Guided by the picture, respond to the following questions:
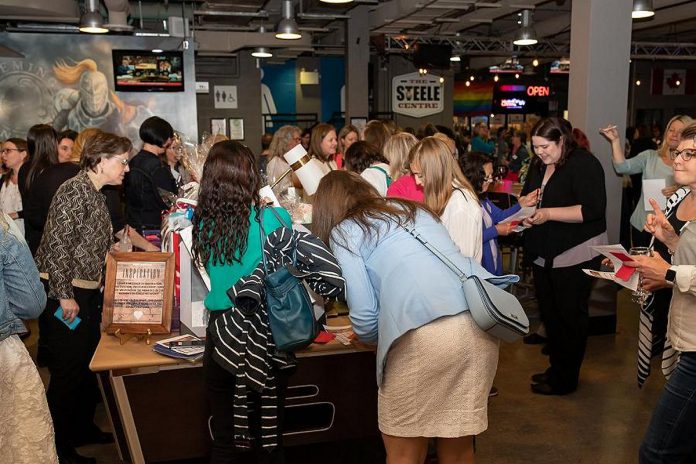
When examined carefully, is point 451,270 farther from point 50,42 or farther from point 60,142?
point 50,42

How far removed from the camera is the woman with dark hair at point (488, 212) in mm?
4082

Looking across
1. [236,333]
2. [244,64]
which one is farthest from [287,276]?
[244,64]

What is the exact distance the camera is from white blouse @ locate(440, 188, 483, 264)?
334 centimetres

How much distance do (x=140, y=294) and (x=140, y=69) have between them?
7.32 metres

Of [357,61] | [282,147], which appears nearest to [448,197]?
[282,147]

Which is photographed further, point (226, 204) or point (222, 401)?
point (222, 401)

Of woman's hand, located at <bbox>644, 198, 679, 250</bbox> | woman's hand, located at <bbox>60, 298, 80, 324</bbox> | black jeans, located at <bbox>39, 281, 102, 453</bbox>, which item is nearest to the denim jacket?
woman's hand, located at <bbox>60, 298, 80, 324</bbox>

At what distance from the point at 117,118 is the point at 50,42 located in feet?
4.49

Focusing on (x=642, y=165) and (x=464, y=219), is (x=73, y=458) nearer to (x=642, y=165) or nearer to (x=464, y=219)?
(x=464, y=219)

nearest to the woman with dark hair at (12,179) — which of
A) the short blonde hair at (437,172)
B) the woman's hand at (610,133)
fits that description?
the short blonde hair at (437,172)

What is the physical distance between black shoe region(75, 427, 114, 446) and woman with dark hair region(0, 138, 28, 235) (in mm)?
2626

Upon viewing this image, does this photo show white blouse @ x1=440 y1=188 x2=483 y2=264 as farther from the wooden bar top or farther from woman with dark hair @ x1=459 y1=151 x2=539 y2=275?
the wooden bar top

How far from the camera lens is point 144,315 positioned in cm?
306

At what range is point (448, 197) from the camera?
337cm
